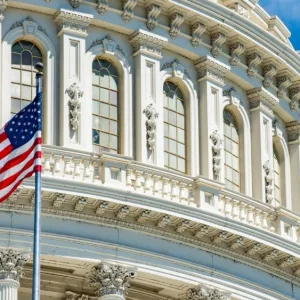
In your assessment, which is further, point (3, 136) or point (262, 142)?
point (262, 142)

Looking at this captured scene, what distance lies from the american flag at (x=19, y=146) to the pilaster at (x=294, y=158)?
19.0m

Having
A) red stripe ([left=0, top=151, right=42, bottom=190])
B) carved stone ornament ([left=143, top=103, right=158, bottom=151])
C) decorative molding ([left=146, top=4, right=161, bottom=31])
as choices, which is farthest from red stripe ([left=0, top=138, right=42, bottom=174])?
decorative molding ([left=146, top=4, right=161, bottom=31])

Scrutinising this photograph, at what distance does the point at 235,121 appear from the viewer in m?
61.0

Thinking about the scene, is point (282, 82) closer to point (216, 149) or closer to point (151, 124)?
point (216, 149)

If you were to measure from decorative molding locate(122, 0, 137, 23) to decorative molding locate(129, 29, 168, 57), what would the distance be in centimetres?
45

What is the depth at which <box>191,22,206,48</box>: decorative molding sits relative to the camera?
5942cm

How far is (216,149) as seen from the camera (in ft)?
193

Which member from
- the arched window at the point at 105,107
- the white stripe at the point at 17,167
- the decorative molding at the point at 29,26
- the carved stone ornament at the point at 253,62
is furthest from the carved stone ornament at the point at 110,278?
the carved stone ornament at the point at 253,62

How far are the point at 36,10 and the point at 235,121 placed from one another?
7.52 meters

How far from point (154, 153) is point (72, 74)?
303cm

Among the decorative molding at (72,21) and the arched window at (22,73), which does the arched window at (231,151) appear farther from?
the arched window at (22,73)

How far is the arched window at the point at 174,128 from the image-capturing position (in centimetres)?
5819

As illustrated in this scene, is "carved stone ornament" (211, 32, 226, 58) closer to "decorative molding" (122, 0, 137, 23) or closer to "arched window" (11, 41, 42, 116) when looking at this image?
"decorative molding" (122, 0, 137, 23)

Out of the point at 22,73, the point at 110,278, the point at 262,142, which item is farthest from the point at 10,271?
the point at 262,142
